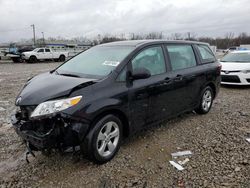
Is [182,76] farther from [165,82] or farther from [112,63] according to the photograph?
[112,63]

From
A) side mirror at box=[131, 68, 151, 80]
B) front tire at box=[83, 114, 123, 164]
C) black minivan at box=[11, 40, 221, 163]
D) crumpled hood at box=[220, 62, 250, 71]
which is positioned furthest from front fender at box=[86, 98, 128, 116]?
crumpled hood at box=[220, 62, 250, 71]

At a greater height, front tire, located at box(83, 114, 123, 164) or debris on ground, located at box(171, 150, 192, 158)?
front tire, located at box(83, 114, 123, 164)

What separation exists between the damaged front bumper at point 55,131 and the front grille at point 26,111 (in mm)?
107

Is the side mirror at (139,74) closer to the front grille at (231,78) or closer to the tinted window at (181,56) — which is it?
the tinted window at (181,56)

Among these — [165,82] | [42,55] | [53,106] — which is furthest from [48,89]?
[42,55]

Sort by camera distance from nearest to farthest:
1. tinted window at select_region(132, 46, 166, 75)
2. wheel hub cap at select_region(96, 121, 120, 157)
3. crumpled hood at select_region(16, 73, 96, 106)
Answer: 1. crumpled hood at select_region(16, 73, 96, 106)
2. wheel hub cap at select_region(96, 121, 120, 157)
3. tinted window at select_region(132, 46, 166, 75)

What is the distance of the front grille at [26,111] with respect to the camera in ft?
9.96

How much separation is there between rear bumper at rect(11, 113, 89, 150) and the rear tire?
3.27 m

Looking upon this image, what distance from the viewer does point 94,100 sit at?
3.11 m

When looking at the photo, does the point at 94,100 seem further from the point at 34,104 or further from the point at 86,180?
the point at 86,180

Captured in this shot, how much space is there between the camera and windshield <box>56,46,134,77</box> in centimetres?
366

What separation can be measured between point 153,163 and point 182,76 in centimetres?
188

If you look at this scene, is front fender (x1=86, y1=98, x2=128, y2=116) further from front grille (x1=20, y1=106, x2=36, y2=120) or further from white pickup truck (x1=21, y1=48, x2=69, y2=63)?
white pickup truck (x1=21, y1=48, x2=69, y2=63)

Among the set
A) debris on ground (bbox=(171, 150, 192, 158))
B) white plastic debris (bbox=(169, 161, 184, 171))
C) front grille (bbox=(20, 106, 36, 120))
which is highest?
front grille (bbox=(20, 106, 36, 120))
